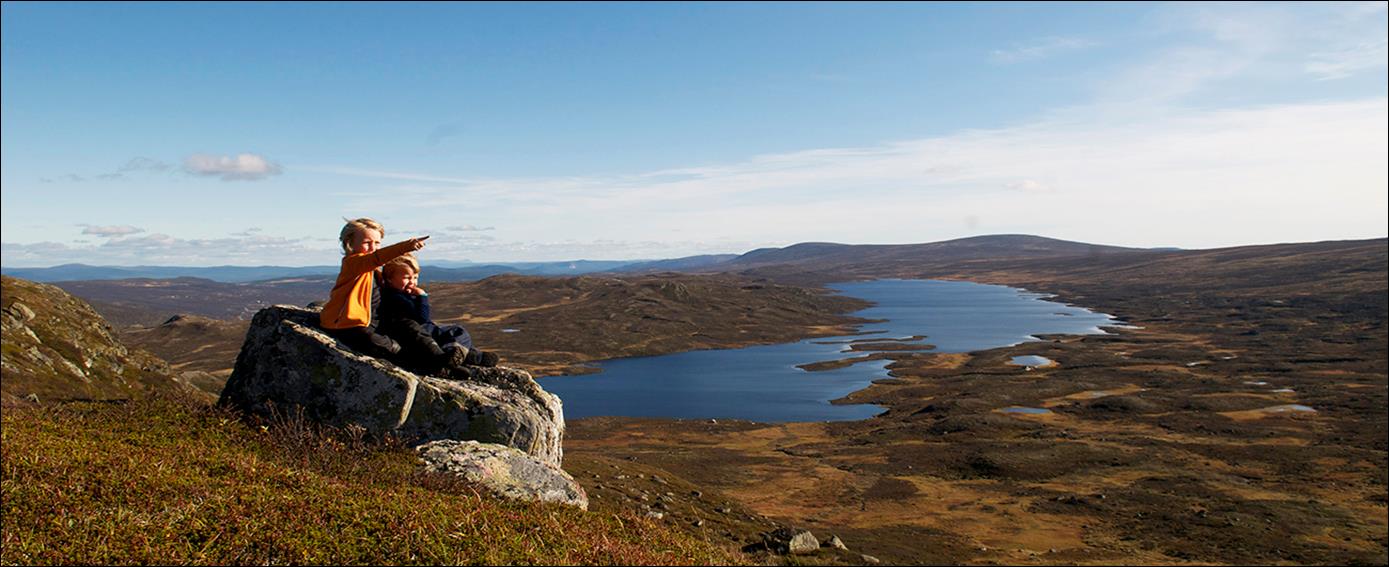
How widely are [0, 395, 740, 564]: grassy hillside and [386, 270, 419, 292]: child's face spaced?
3152 mm

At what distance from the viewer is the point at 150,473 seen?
29.9 feet

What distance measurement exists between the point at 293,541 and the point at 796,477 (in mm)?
55270

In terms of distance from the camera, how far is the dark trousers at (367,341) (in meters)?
13.7

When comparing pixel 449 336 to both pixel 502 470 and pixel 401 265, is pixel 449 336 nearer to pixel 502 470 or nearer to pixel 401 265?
pixel 401 265

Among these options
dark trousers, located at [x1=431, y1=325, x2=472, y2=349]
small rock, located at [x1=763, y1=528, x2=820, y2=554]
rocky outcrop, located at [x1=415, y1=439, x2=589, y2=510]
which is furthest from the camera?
small rock, located at [x1=763, y1=528, x2=820, y2=554]

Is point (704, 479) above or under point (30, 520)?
under

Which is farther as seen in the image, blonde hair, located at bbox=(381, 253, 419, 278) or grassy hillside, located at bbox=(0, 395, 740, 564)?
blonde hair, located at bbox=(381, 253, 419, 278)

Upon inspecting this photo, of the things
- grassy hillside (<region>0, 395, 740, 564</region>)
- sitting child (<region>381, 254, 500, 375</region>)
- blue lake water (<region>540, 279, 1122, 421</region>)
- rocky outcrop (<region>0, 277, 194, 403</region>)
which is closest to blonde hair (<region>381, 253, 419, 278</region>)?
sitting child (<region>381, 254, 500, 375</region>)

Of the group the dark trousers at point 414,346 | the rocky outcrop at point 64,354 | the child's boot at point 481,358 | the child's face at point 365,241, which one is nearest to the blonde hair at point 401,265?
the child's face at point 365,241

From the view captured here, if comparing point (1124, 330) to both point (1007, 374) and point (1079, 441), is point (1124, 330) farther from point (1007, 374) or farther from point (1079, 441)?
point (1079, 441)

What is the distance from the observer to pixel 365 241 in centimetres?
1277

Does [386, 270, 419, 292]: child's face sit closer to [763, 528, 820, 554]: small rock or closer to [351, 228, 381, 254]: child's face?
[351, 228, 381, 254]: child's face

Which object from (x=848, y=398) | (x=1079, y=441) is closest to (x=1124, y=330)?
(x=848, y=398)

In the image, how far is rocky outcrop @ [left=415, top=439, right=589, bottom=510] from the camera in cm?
1150
